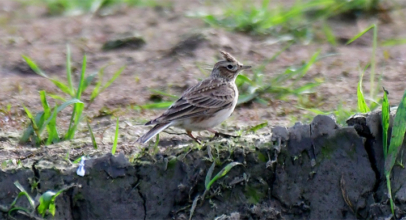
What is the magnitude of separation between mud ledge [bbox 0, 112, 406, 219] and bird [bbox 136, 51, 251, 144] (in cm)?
58

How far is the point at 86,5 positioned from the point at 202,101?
14.0ft

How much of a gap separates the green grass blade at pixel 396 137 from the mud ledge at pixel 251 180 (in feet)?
0.31

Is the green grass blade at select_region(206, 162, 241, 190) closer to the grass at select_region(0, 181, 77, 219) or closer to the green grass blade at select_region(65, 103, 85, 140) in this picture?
the grass at select_region(0, 181, 77, 219)

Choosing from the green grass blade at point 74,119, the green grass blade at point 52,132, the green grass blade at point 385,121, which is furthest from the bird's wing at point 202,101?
the green grass blade at point 385,121

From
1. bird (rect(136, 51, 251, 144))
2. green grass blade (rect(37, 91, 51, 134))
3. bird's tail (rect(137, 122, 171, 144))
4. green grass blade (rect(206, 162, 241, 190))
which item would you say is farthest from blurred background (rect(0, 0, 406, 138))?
green grass blade (rect(206, 162, 241, 190))

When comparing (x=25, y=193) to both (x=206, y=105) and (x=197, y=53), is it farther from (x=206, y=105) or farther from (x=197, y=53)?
(x=197, y=53)

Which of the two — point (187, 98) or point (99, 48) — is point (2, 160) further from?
point (99, 48)

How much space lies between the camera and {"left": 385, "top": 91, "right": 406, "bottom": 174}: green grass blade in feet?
14.3

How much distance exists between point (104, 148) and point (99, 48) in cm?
302

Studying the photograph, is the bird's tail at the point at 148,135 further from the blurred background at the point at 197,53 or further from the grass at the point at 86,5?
the grass at the point at 86,5

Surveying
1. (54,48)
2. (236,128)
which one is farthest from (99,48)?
(236,128)

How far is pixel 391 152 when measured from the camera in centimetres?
439

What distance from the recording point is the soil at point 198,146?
4.39 meters

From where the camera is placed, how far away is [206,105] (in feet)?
18.7
